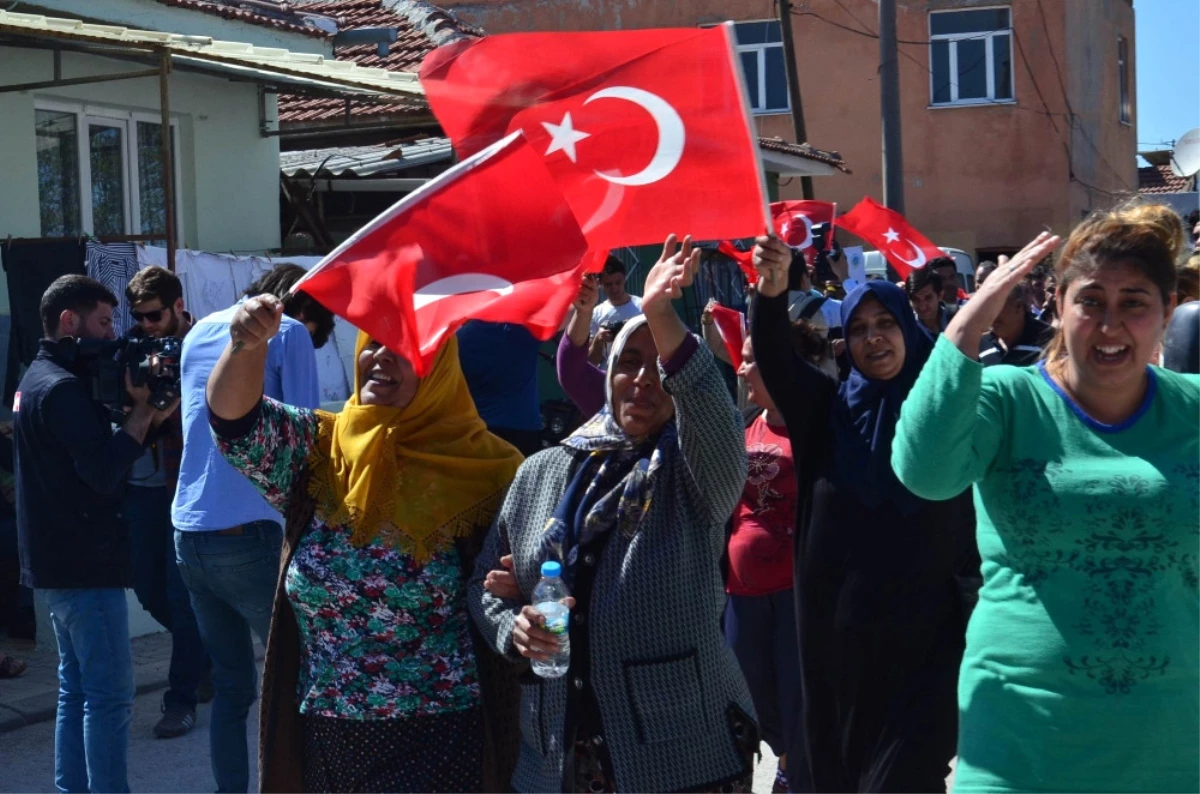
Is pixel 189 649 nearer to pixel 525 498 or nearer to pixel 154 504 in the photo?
pixel 154 504

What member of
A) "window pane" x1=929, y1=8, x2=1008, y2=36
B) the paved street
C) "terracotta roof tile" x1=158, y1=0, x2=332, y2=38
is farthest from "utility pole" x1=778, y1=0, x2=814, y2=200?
the paved street

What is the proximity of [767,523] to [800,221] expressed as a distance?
6.87 meters

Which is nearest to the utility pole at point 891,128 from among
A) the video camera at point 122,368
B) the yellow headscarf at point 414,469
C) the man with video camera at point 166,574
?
the man with video camera at point 166,574

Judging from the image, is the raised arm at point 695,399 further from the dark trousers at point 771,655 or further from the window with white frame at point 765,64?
the window with white frame at point 765,64

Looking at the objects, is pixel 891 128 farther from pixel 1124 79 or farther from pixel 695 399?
pixel 1124 79

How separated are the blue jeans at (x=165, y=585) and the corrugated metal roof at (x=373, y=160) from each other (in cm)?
713

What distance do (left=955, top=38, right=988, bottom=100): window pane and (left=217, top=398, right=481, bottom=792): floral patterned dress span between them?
80.8 feet

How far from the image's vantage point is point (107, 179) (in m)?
11.0

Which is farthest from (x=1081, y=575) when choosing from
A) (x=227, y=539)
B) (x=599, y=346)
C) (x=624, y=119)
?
(x=599, y=346)

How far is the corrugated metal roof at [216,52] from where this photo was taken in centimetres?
786

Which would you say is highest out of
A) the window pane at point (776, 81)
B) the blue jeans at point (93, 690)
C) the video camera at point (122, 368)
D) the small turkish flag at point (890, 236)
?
the window pane at point (776, 81)

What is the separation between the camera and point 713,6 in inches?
1070

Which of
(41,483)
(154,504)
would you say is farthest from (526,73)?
(154,504)

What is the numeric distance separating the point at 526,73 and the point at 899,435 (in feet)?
5.76
